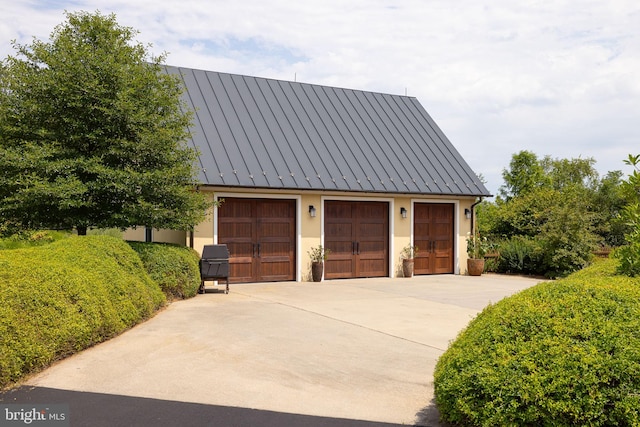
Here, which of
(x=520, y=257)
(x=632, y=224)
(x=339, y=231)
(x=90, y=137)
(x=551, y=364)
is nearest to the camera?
(x=551, y=364)

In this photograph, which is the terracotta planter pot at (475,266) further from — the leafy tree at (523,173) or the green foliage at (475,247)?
the leafy tree at (523,173)

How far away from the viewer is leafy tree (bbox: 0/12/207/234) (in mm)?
11227

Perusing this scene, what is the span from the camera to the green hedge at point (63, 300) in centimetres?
576

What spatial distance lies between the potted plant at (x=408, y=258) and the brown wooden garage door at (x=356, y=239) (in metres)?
0.53

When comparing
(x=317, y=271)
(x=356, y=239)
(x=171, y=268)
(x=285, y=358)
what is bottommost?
(x=285, y=358)

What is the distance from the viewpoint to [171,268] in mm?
11195

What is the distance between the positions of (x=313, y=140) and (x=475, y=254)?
6505 millimetres

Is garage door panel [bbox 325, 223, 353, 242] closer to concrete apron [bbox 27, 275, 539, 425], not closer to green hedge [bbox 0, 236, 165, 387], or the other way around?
concrete apron [bbox 27, 275, 539, 425]

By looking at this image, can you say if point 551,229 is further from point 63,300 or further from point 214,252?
point 63,300

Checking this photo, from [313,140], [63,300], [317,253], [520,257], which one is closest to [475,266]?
[520,257]

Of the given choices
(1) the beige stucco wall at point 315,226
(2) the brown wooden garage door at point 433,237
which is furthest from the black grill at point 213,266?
(2) the brown wooden garage door at point 433,237

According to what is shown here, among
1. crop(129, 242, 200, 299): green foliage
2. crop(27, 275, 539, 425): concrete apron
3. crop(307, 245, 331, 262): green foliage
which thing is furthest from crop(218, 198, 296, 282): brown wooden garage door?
crop(27, 275, 539, 425): concrete apron

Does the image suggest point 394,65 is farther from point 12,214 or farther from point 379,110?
point 12,214

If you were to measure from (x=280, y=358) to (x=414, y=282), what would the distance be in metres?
9.83
